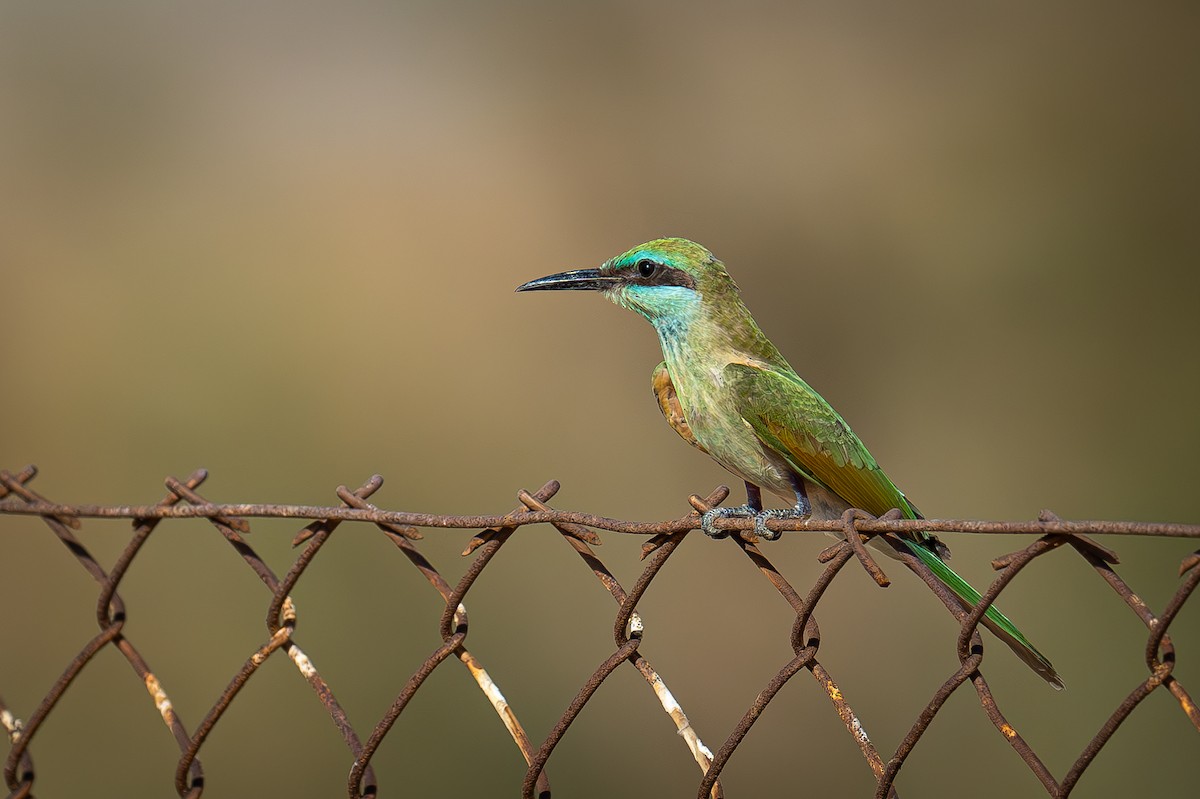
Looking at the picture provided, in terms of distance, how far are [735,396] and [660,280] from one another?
367mm

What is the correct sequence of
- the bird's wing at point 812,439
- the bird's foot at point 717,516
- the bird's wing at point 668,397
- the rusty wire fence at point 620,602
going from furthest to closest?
the bird's wing at point 668,397 → the bird's wing at point 812,439 → the bird's foot at point 717,516 → the rusty wire fence at point 620,602

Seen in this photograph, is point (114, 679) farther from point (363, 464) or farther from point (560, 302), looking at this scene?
point (560, 302)

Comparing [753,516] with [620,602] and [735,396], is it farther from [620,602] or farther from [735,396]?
[620,602]

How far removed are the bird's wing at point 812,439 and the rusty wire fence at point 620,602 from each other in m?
0.71

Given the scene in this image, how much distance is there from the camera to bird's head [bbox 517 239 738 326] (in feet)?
8.16

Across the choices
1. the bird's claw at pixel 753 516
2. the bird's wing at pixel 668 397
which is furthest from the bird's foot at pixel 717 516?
the bird's wing at pixel 668 397

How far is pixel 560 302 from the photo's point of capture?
7164 mm

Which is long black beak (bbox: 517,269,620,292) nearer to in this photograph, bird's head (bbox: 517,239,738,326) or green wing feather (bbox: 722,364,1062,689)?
bird's head (bbox: 517,239,738,326)

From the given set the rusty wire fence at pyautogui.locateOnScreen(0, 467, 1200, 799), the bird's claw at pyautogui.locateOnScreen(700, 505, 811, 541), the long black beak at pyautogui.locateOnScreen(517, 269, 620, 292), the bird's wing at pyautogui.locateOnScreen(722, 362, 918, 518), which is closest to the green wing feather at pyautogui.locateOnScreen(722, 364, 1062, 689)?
the bird's wing at pyautogui.locateOnScreen(722, 362, 918, 518)

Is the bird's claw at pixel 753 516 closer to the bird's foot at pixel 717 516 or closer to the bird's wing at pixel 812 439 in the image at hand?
the bird's foot at pixel 717 516

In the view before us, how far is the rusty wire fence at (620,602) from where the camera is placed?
105cm

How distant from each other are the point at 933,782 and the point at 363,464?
334cm

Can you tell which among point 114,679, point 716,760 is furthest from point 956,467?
point 716,760

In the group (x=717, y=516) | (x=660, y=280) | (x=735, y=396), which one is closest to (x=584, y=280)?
(x=660, y=280)
